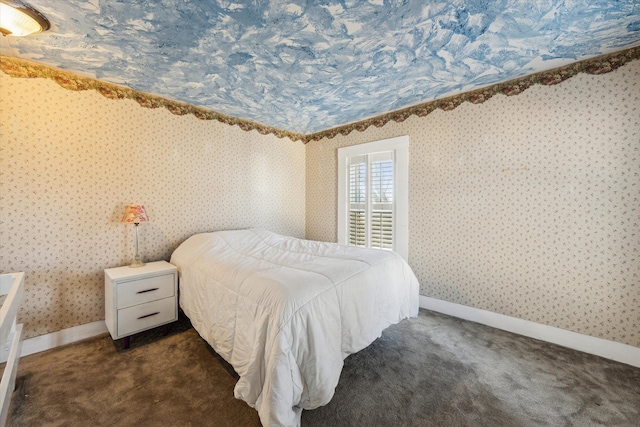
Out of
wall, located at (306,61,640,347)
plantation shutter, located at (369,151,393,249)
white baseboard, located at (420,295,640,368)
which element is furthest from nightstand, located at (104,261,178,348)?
white baseboard, located at (420,295,640,368)

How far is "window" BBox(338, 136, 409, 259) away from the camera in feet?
10.7

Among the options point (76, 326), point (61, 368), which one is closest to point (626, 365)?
point (61, 368)

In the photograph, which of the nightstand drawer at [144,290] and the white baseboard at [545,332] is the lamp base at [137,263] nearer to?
the nightstand drawer at [144,290]

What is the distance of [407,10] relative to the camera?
1588 mm

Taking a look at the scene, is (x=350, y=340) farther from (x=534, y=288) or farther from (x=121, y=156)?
(x=121, y=156)

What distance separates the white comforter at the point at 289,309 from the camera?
1368mm

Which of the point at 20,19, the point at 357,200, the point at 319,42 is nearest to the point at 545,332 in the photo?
the point at 357,200

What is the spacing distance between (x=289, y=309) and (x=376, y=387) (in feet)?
3.08

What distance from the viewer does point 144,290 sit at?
228 cm

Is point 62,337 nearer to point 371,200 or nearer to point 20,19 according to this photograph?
point 20,19

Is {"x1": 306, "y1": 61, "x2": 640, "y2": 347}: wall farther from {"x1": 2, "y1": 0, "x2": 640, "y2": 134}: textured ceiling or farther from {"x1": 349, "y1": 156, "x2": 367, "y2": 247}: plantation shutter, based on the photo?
{"x1": 349, "y1": 156, "x2": 367, "y2": 247}: plantation shutter

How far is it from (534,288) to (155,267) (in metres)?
3.66

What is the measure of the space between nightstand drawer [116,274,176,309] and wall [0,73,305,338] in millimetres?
554

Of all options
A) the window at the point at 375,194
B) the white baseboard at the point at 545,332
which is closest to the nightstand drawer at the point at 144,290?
the window at the point at 375,194
